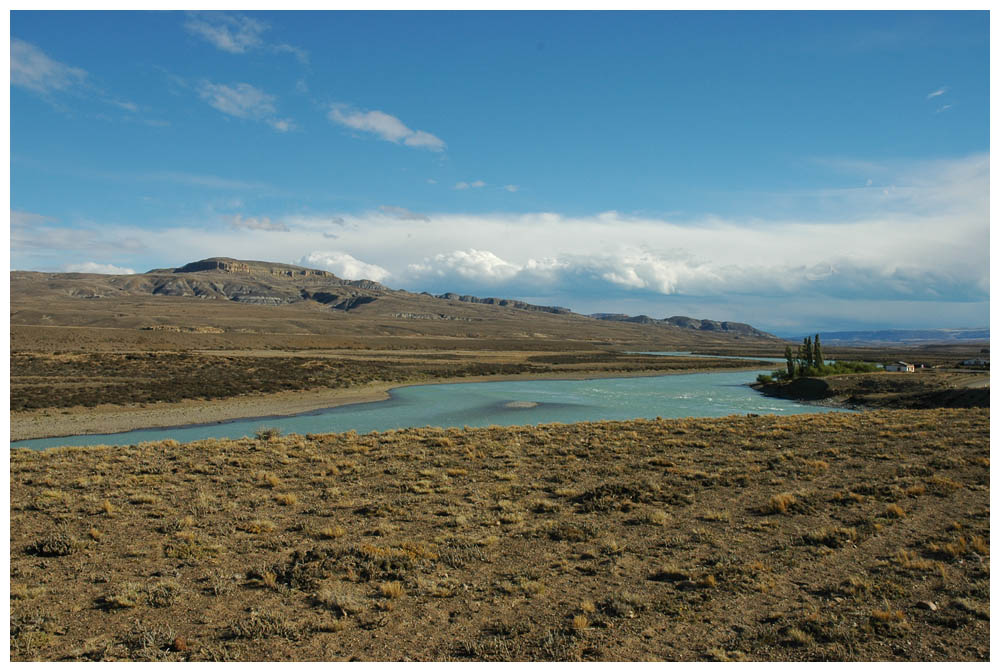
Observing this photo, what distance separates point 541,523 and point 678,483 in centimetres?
501

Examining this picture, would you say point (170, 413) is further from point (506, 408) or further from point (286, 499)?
point (286, 499)

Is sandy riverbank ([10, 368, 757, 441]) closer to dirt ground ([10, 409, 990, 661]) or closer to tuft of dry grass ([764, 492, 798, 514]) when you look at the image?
dirt ground ([10, 409, 990, 661])

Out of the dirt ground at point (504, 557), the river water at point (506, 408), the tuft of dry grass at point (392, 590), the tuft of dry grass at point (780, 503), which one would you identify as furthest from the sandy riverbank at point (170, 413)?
the tuft of dry grass at point (780, 503)

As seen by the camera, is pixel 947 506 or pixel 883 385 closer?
pixel 947 506

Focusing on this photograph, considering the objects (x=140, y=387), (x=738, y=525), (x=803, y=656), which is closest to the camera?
(x=803, y=656)

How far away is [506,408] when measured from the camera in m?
43.3

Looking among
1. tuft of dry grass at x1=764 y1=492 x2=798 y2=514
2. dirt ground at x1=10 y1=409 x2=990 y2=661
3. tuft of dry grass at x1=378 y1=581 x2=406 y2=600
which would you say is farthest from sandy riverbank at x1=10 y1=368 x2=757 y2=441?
tuft of dry grass at x1=764 y1=492 x2=798 y2=514

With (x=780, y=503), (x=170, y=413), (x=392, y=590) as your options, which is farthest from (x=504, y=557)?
(x=170, y=413)

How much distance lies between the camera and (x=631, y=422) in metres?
27.5

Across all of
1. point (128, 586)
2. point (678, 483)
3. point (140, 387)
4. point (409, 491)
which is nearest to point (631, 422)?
point (678, 483)

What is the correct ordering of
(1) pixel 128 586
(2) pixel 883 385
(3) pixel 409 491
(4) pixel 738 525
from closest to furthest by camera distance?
(1) pixel 128 586
(4) pixel 738 525
(3) pixel 409 491
(2) pixel 883 385

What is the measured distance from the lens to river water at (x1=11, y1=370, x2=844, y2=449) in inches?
1243

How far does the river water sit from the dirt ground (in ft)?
42.3
